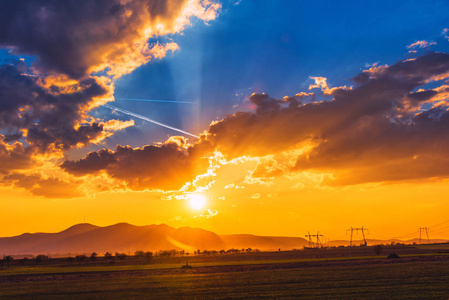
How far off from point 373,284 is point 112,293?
32.3 m

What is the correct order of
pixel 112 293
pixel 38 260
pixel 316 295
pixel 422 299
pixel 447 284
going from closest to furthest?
pixel 422 299 → pixel 316 295 → pixel 447 284 → pixel 112 293 → pixel 38 260

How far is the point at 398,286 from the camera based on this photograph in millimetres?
38812

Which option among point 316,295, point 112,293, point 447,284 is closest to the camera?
point 316,295

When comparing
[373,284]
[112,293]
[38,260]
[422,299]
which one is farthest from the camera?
[38,260]

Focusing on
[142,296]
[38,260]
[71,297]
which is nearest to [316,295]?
[142,296]

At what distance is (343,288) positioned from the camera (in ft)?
129

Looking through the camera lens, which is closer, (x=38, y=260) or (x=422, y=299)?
(x=422, y=299)

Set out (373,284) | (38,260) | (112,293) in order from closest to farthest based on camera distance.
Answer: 1. (373,284)
2. (112,293)
3. (38,260)

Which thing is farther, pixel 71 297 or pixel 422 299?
pixel 71 297

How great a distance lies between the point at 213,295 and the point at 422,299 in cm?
2070

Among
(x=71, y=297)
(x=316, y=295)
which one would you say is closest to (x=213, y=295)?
(x=316, y=295)

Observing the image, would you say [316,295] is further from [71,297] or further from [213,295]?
[71,297]

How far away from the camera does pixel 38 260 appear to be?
180000 mm

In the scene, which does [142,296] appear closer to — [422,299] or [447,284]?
[422,299]
